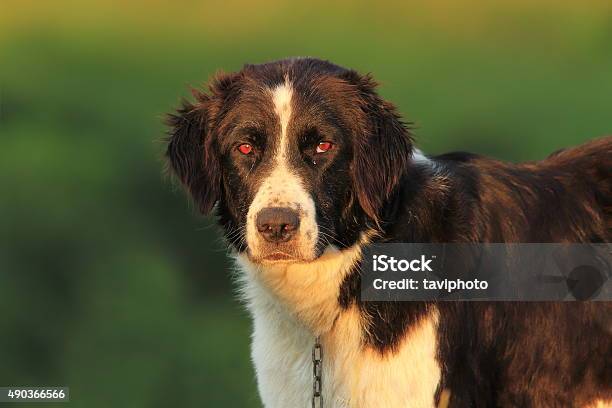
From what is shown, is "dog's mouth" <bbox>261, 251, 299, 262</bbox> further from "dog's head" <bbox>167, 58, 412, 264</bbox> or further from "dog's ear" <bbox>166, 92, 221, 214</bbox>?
"dog's ear" <bbox>166, 92, 221, 214</bbox>

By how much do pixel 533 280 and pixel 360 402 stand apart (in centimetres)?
118

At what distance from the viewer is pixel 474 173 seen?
7.54 m

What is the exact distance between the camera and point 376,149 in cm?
727

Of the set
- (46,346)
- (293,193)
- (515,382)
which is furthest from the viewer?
(46,346)

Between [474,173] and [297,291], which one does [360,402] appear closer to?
[297,291]

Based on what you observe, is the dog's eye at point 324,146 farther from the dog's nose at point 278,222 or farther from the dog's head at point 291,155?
the dog's nose at point 278,222

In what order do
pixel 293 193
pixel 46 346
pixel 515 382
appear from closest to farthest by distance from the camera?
1. pixel 293 193
2. pixel 515 382
3. pixel 46 346

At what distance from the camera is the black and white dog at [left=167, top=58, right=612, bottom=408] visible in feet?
23.1

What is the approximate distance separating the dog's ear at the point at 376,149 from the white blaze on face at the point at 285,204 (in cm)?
36

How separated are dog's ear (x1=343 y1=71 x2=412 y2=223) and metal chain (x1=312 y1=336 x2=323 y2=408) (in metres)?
0.75

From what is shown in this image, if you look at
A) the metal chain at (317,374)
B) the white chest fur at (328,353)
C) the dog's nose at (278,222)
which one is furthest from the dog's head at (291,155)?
the metal chain at (317,374)

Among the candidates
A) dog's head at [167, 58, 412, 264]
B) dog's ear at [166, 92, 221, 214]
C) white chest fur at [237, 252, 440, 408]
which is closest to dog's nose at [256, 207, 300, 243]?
dog's head at [167, 58, 412, 264]

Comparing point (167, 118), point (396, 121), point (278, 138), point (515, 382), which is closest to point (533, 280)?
point (515, 382)

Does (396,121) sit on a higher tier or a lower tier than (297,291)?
higher
